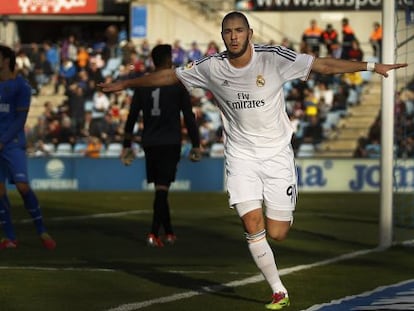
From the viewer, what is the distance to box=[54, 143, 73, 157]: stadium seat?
101ft

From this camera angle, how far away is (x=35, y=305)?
989cm

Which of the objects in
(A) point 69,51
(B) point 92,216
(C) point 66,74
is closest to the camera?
(B) point 92,216

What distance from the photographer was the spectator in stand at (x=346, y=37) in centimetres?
3381

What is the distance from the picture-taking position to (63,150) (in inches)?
1225

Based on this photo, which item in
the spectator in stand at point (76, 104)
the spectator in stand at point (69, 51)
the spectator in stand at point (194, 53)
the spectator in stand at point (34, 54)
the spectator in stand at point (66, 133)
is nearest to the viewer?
the spectator in stand at point (66, 133)

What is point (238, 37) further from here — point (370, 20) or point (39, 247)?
point (370, 20)

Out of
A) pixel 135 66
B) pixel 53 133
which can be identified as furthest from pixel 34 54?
pixel 53 133

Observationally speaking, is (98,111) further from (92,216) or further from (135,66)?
(92,216)

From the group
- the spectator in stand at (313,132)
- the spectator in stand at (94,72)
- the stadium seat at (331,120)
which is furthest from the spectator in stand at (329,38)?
the spectator in stand at (94,72)

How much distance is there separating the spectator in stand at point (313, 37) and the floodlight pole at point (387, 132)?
765 inches

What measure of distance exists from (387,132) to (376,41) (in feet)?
65.1

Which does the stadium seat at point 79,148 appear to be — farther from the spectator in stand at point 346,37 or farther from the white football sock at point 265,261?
the white football sock at point 265,261

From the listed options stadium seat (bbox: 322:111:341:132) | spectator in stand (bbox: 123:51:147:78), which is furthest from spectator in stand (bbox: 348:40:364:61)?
spectator in stand (bbox: 123:51:147:78)

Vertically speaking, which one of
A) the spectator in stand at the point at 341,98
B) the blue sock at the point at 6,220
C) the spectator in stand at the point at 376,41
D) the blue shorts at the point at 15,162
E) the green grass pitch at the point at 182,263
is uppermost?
the spectator in stand at the point at 376,41
